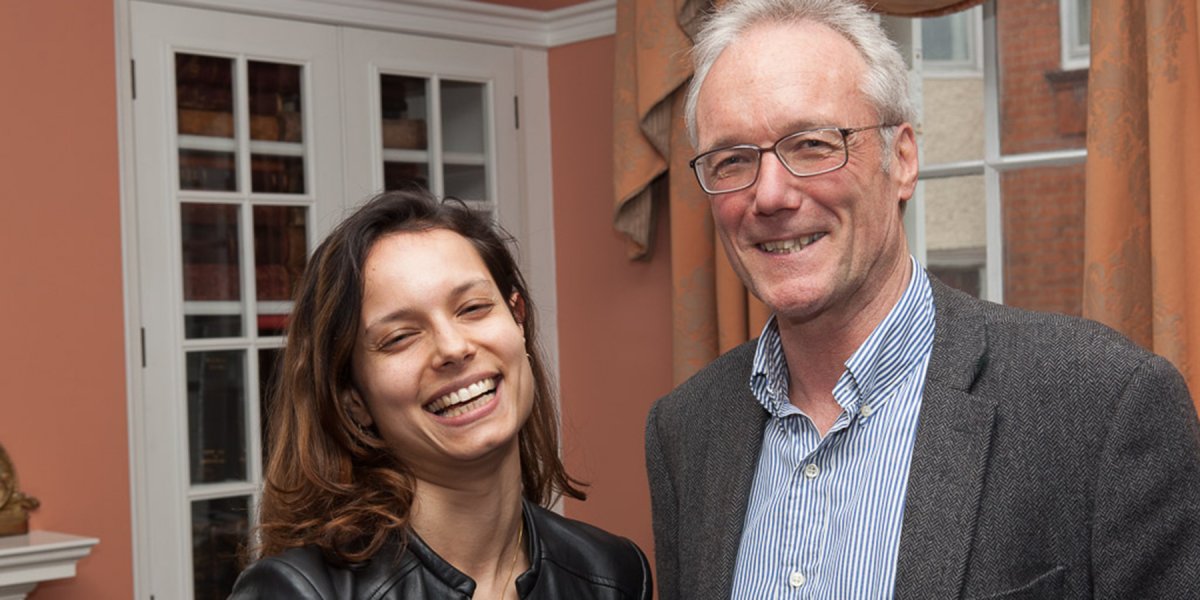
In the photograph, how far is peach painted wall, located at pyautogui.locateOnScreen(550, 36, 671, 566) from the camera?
14.2 ft

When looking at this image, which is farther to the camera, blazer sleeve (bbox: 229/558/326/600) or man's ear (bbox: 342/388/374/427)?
man's ear (bbox: 342/388/374/427)

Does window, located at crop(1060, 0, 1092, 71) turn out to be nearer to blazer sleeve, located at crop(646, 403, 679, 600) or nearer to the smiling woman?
blazer sleeve, located at crop(646, 403, 679, 600)

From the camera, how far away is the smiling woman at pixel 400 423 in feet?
5.48


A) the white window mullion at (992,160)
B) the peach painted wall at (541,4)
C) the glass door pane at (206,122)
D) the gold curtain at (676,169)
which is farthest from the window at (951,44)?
the glass door pane at (206,122)

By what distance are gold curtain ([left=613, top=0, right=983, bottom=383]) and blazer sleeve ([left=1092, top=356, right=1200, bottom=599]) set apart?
2.36m

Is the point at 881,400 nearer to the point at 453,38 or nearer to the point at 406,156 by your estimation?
the point at 406,156

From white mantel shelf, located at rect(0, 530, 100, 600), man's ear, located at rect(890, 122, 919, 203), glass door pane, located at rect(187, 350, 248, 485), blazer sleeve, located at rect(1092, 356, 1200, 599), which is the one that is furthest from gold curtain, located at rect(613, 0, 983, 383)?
blazer sleeve, located at rect(1092, 356, 1200, 599)

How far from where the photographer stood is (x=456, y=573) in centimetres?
172

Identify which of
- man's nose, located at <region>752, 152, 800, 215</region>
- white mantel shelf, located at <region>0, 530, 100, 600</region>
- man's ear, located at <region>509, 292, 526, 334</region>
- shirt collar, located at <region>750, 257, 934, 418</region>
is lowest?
white mantel shelf, located at <region>0, 530, 100, 600</region>

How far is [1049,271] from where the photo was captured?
12.5 feet

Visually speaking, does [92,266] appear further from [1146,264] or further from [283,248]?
[1146,264]

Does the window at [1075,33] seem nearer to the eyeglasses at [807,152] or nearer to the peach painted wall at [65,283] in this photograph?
the eyeglasses at [807,152]

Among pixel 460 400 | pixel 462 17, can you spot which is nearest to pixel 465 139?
pixel 462 17

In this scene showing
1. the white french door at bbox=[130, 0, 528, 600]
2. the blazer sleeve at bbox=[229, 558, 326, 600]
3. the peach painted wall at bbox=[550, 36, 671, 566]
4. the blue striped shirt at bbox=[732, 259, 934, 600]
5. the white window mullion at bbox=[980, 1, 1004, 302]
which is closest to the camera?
the blue striped shirt at bbox=[732, 259, 934, 600]
